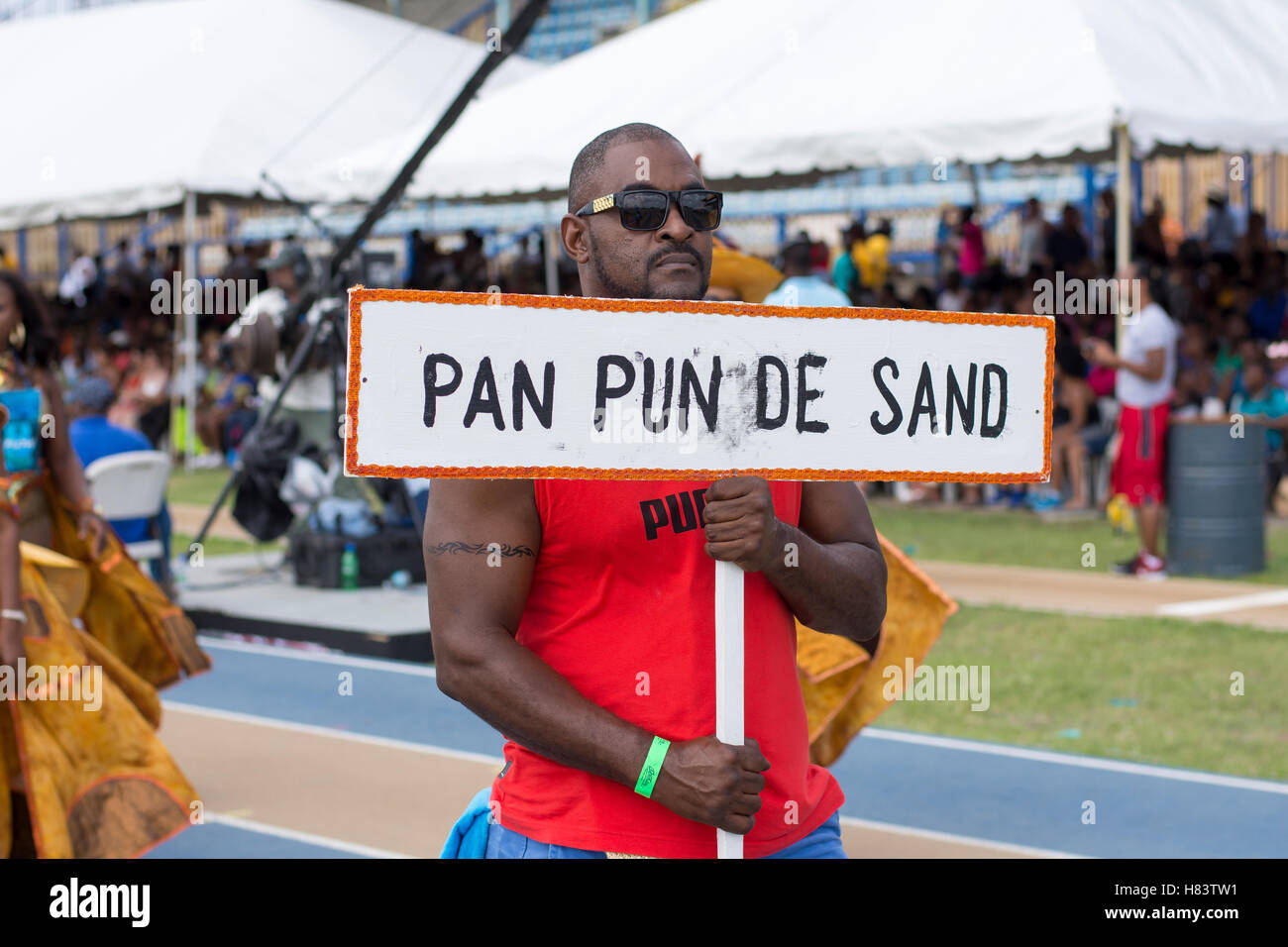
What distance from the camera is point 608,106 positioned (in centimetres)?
1511

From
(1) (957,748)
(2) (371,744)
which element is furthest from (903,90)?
(2) (371,744)

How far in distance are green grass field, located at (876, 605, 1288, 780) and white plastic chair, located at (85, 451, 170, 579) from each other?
4455 mm

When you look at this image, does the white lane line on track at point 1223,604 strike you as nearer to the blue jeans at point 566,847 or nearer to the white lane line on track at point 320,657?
the white lane line on track at point 320,657

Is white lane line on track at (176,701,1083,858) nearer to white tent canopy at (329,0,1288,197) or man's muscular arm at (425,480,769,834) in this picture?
man's muscular arm at (425,480,769,834)

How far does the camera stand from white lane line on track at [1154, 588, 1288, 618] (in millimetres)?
10156

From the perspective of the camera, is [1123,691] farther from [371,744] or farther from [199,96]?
[199,96]

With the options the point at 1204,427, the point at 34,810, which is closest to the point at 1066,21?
the point at 1204,427

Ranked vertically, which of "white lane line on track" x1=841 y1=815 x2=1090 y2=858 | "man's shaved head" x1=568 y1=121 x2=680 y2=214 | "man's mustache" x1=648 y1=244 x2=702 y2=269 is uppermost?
"man's shaved head" x1=568 y1=121 x2=680 y2=214

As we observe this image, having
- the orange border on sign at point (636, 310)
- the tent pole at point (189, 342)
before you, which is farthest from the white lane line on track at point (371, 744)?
the tent pole at point (189, 342)

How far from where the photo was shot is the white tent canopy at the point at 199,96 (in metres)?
18.1

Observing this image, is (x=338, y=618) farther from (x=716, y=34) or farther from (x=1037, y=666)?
(x=716, y=34)

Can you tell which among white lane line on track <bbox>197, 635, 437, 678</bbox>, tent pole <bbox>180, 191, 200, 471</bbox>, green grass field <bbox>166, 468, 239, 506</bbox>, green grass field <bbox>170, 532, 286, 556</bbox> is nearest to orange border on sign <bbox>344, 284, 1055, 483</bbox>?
white lane line on track <bbox>197, 635, 437, 678</bbox>

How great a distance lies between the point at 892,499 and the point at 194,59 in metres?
10.4

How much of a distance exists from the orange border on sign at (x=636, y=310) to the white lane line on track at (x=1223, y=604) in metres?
8.02
